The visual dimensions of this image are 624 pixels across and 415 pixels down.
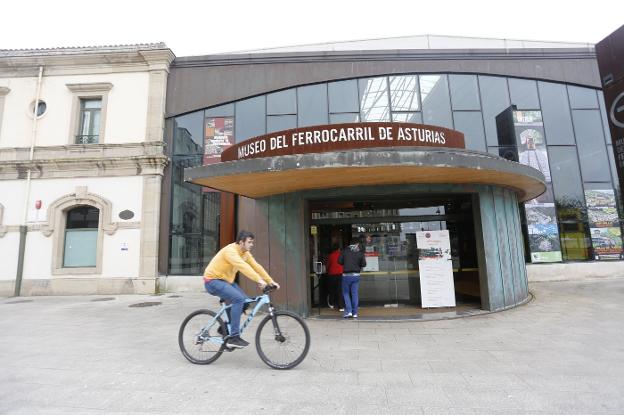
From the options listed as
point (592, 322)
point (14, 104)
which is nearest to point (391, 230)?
point (592, 322)

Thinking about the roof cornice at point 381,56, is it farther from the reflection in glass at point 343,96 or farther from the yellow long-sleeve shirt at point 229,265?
the yellow long-sleeve shirt at point 229,265

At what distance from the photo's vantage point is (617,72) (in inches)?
167

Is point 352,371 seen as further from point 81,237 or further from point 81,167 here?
point 81,167

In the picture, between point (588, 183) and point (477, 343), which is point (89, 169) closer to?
point (477, 343)

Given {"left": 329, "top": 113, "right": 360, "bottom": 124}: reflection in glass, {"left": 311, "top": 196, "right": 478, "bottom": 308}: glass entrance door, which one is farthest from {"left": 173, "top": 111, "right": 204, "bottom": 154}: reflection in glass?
{"left": 311, "top": 196, "right": 478, "bottom": 308}: glass entrance door

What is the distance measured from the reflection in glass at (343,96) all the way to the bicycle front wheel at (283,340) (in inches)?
449

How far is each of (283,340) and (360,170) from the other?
3.22 m

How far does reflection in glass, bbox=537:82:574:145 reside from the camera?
563 inches

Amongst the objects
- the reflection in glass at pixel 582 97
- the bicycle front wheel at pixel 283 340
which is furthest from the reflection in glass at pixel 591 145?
the bicycle front wheel at pixel 283 340

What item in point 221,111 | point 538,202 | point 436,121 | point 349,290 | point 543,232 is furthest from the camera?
point 221,111

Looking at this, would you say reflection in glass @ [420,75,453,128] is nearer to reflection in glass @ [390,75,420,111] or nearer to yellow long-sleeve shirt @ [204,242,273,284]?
reflection in glass @ [390,75,420,111]

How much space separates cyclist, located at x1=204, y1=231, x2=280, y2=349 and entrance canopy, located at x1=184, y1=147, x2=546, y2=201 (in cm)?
176

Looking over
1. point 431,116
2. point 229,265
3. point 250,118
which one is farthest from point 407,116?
point 229,265

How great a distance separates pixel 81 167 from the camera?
45.3 feet
